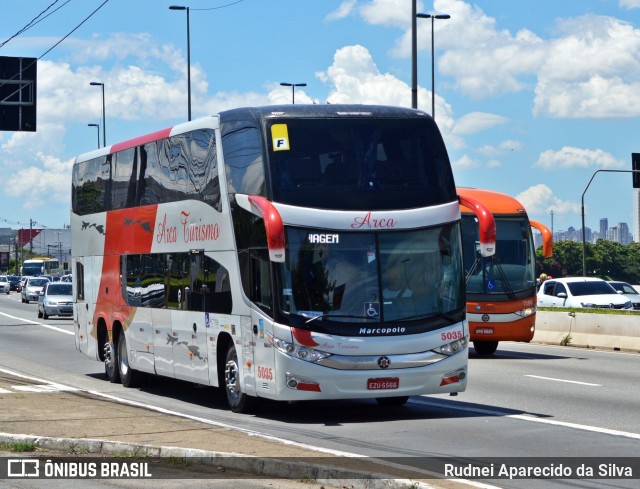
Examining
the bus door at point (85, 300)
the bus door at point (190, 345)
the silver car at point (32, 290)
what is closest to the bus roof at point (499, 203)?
the bus door at point (85, 300)

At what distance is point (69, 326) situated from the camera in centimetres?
4338

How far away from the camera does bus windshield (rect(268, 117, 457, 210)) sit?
1515 centimetres

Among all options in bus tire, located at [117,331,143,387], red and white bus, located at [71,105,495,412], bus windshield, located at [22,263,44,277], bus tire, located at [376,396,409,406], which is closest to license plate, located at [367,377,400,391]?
red and white bus, located at [71,105,495,412]

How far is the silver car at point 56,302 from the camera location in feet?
161

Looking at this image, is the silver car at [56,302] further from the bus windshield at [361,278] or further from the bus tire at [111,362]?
the bus windshield at [361,278]

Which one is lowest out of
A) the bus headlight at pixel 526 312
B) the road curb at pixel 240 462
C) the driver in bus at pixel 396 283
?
the road curb at pixel 240 462

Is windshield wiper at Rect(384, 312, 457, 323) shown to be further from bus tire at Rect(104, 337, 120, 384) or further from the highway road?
bus tire at Rect(104, 337, 120, 384)

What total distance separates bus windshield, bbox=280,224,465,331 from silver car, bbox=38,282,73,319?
35.3 m

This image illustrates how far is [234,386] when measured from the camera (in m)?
16.4

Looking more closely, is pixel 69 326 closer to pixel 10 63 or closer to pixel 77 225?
pixel 10 63

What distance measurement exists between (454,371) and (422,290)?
1105mm

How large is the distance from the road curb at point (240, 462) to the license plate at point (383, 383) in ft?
12.0

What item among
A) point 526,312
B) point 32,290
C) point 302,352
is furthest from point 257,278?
point 32,290

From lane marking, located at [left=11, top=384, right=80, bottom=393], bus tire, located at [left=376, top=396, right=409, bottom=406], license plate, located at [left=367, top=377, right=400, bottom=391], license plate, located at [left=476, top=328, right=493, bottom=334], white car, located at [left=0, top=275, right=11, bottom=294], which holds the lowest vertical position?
white car, located at [left=0, top=275, right=11, bottom=294]
